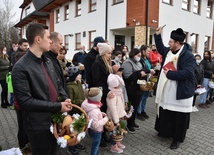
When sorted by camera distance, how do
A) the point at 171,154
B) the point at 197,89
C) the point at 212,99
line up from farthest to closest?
the point at 212,99
the point at 197,89
the point at 171,154

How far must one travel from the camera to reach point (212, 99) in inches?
323

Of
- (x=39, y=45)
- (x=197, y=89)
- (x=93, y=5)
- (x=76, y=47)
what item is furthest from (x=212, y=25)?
(x=39, y=45)

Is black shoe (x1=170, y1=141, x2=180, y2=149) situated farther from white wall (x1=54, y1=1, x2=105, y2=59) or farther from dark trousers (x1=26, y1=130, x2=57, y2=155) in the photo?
white wall (x1=54, y1=1, x2=105, y2=59)

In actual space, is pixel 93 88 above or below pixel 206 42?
below

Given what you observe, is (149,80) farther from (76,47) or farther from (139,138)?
(76,47)

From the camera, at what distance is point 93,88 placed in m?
3.13

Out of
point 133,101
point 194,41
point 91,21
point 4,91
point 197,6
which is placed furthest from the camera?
point 194,41

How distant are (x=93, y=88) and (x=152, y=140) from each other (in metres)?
1.97

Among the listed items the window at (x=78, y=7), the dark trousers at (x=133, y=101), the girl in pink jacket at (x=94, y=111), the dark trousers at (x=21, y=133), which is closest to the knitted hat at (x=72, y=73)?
the girl in pink jacket at (x=94, y=111)

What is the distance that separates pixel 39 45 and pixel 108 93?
186cm

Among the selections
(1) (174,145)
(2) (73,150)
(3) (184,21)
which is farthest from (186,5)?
(2) (73,150)

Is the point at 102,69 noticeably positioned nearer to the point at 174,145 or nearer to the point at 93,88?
the point at 93,88

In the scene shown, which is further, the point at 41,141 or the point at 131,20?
the point at 131,20

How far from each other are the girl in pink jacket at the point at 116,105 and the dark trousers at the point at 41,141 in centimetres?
160
